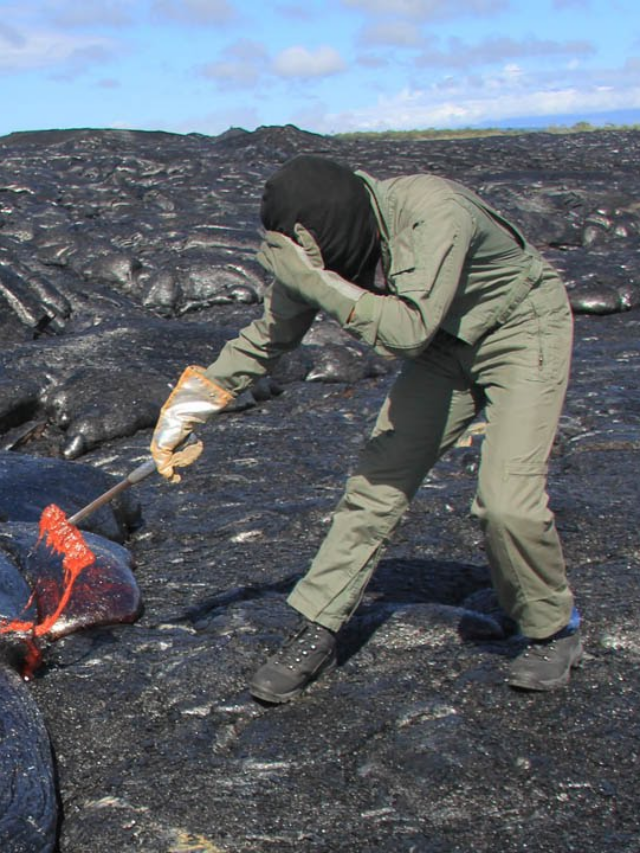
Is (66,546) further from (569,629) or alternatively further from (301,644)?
(569,629)

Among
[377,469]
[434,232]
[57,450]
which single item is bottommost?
[57,450]

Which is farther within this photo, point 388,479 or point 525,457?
point 388,479

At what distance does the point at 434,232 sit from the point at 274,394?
6079 mm

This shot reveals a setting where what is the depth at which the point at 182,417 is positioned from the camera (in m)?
3.82

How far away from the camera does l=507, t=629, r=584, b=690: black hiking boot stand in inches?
147

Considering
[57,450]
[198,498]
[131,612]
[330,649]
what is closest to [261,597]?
[131,612]

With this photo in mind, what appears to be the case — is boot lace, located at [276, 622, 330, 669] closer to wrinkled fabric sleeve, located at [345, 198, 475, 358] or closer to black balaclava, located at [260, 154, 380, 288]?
wrinkled fabric sleeve, located at [345, 198, 475, 358]

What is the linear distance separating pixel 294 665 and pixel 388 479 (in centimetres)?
73

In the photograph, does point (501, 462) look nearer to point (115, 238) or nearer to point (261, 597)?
point (261, 597)

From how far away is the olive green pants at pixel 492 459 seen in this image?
140 inches

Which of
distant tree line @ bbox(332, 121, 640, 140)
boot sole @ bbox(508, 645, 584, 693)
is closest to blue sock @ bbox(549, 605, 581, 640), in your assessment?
boot sole @ bbox(508, 645, 584, 693)

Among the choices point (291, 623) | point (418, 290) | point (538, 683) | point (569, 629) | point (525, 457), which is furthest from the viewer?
point (291, 623)

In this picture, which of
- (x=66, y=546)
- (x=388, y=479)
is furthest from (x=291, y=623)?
(x=66, y=546)

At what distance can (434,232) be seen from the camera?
129 inches
